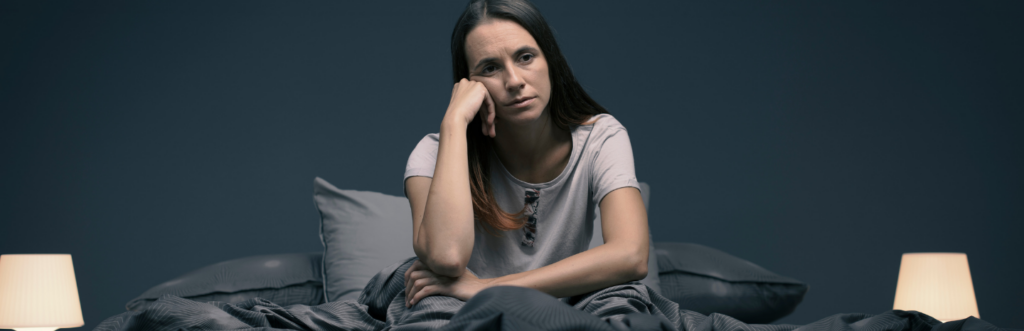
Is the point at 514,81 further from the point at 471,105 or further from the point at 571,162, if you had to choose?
the point at 571,162

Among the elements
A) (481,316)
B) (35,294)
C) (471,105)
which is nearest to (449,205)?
(471,105)

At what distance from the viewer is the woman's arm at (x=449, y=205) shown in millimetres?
1170

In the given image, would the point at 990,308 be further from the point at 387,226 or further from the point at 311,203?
the point at 311,203

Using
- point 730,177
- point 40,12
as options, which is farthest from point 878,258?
point 40,12

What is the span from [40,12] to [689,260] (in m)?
2.47

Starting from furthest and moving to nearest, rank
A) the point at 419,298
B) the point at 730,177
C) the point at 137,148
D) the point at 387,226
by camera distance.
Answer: the point at 730,177, the point at 137,148, the point at 387,226, the point at 419,298

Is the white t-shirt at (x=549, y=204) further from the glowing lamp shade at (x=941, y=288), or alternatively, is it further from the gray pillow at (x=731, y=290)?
the glowing lamp shade at (x=941, y=288)

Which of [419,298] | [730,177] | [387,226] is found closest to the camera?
[419,298]

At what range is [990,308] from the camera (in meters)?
2.53

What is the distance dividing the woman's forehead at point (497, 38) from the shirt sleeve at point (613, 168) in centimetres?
27

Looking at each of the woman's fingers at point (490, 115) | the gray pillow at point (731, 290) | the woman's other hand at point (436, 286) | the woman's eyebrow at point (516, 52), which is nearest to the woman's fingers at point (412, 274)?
the woman's other hand at point (436, 286)

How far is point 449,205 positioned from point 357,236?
30.1 inches

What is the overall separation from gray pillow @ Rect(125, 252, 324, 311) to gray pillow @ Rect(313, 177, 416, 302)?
0.23 ft

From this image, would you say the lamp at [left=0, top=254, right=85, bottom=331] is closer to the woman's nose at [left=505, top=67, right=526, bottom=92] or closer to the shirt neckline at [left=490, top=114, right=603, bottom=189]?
the shirt neckline at [left=490, top=114, right=603, bottom=189]
